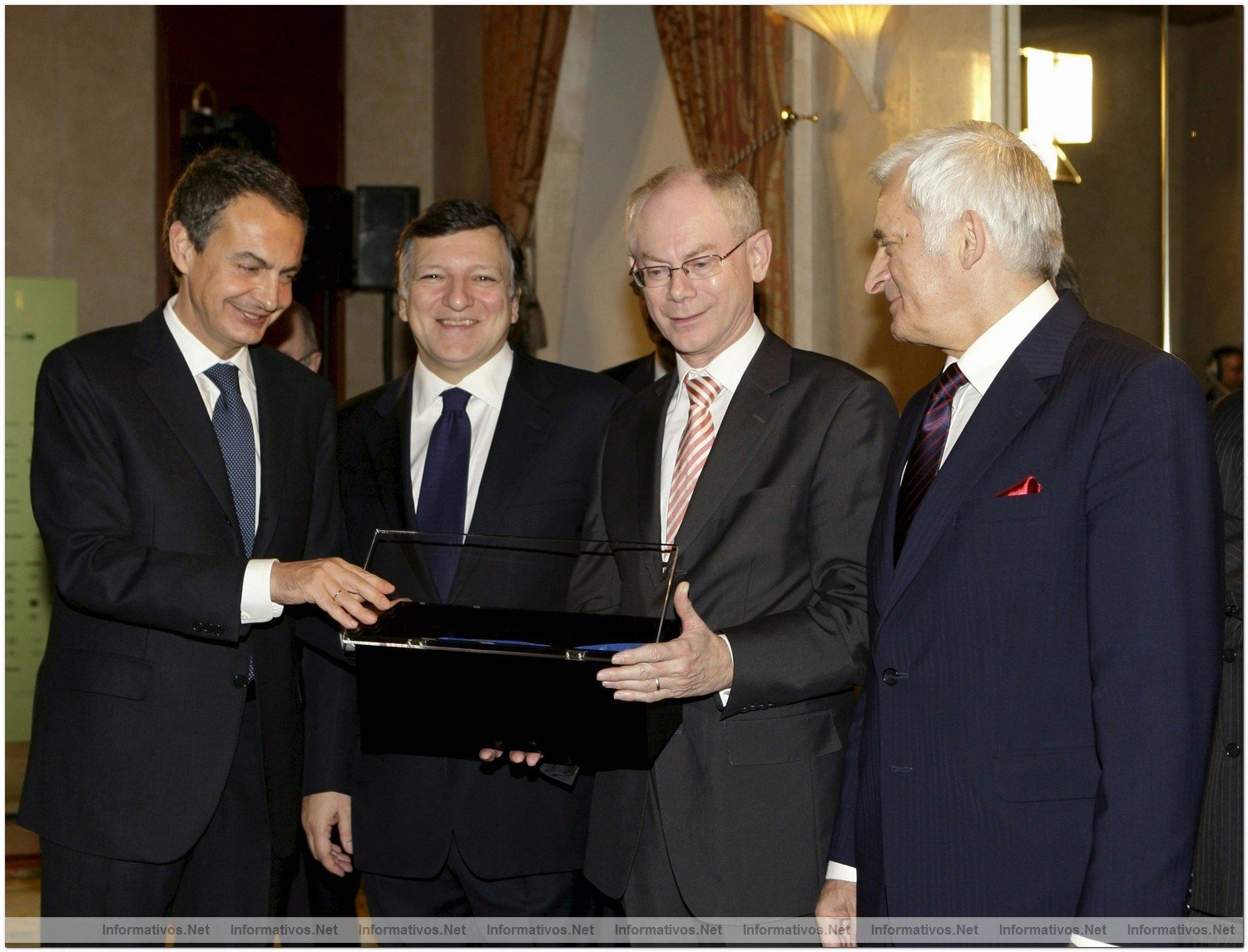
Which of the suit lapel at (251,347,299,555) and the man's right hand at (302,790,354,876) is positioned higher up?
the suit lapel at (251,347,299,555)

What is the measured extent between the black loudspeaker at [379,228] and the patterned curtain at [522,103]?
2.70 ft

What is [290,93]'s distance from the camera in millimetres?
9406

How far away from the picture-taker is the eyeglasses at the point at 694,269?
2459 millimetres

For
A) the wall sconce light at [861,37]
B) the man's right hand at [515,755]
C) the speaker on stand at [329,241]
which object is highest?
the wall sconce light at [861,37]

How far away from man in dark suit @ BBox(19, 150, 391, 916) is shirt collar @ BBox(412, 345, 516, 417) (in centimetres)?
29

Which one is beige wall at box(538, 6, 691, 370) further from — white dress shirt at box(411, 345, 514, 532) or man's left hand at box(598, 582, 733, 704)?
man's left hand at box(598, 582, 733, 704)

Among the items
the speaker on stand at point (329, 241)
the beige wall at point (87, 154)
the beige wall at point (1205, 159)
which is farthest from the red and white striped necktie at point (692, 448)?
the beige wall at point (87, 154)

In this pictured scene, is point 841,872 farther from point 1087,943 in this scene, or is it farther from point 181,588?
point 181,588

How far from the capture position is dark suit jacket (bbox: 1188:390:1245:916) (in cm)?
210

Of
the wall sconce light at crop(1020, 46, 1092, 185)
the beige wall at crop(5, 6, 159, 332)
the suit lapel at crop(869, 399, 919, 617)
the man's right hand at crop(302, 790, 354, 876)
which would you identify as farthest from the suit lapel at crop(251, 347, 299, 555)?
the beige wall at crop(5, 6, 159, 332)

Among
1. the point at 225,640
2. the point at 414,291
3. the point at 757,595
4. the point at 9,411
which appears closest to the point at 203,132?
the point at 9,411

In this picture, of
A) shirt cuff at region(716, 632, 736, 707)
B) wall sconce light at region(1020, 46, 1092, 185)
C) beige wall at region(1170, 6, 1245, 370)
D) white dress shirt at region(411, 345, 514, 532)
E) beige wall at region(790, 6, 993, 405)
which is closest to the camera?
shirt cuff at region(716, 632, 736, 707)

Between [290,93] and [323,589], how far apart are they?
313 inches

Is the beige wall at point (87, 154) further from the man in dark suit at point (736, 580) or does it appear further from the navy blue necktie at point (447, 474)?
the man in dark suit at point (736, 580)
